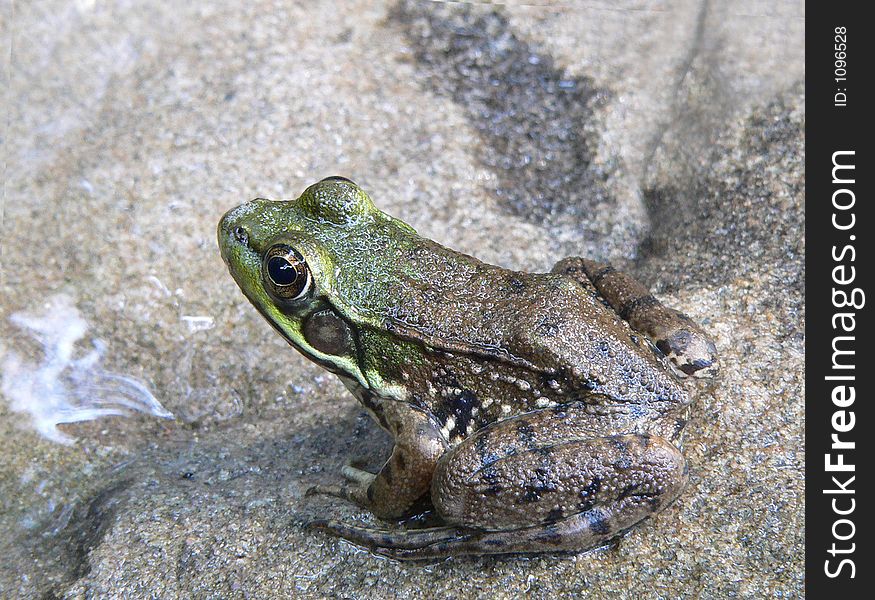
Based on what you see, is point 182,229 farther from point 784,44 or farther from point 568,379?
point 784,44

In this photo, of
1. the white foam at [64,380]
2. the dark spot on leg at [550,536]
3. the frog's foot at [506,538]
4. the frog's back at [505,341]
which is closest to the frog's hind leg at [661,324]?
the frog's back at [505,341]

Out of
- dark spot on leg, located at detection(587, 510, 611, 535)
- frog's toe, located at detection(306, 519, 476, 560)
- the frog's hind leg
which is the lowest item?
frog's toe, located at detection(306, 519, 476, 560)

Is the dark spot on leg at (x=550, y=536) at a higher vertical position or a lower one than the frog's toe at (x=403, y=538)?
higher

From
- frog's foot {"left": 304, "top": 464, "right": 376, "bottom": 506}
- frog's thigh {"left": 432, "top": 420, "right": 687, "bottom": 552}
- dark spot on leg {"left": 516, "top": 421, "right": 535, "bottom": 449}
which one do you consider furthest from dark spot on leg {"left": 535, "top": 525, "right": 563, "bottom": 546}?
frog's foot {"left": 304, "top": 464, "right": 376, "bottom": 506}

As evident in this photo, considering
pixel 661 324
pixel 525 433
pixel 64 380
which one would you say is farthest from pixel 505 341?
pixel 64 380

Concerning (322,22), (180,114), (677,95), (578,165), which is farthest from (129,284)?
(677,95)

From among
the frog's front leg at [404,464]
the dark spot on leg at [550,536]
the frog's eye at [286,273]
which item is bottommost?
the dark spot on leg at [550,536]

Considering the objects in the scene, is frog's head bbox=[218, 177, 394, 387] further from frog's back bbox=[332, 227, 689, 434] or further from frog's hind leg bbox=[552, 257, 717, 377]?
frog's hind leg bbox=[552, 257, 717, 377]

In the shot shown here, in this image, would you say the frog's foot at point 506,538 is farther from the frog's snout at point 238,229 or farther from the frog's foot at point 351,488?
the frog's snout at point 238,229
